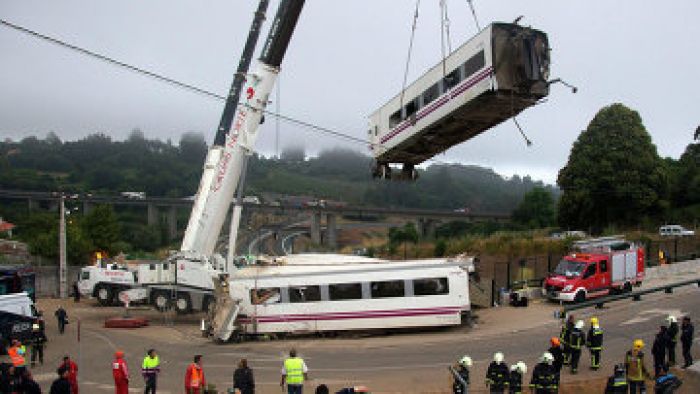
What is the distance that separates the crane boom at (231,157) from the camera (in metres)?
25.7

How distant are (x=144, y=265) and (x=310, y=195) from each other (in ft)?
281

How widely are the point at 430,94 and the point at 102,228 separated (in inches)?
1698

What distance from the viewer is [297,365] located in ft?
43.0

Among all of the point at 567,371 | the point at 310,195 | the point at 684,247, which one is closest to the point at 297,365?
the point at 567,371

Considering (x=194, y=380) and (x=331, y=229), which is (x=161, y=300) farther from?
(x=331, y=229)

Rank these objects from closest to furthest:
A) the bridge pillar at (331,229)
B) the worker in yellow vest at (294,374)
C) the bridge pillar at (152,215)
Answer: the worker in yellow vest at (294,374) → the bridge pillar at (331,229) → the bridge pillar at (152,215)

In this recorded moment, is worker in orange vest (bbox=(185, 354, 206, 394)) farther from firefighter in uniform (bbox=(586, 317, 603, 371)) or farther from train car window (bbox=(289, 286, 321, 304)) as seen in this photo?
train car window (bbox=(289, 286, 321, 304))

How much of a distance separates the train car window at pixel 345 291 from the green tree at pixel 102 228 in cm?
3680

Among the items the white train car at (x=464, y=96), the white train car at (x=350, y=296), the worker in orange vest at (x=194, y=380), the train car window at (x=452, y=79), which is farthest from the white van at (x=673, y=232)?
the worker in orange vest at (x=194, y=380)

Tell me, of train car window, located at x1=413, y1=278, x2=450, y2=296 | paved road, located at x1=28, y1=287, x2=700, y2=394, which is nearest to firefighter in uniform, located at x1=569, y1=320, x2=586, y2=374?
paved road, located at x1=28, y1=287, x2=700, y2=394

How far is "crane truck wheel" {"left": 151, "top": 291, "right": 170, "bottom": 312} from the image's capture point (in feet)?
98.0

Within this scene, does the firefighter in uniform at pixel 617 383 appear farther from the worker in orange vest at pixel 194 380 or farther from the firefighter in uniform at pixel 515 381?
the worker in orange vest at pixel 194 380

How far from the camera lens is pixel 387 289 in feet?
74.2

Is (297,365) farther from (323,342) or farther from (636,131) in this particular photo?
(636,131)
